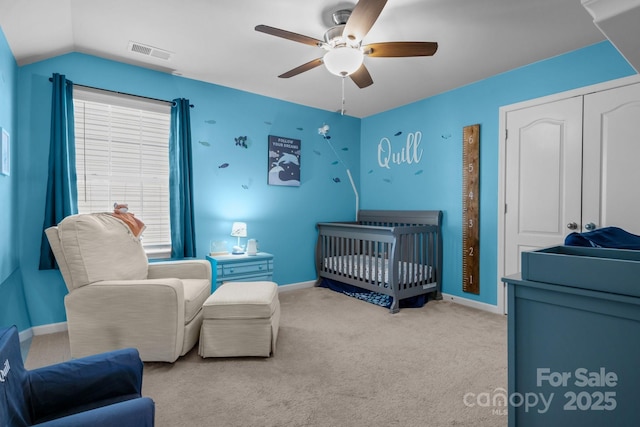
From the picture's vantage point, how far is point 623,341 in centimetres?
81

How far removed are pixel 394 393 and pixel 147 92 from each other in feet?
10.5

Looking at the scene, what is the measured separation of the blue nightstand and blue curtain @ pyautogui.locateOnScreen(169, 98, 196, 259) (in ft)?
0.93

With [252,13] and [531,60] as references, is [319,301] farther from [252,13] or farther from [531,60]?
[531,60]

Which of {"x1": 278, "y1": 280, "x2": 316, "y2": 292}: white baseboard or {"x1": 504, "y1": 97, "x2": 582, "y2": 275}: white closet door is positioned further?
{"x1": 278, "y1": 280, "x2": 316, "y2": 292}: white baseboard

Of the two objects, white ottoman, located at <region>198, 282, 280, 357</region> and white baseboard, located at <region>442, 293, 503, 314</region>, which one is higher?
white ottoman, located at <region>198, 282, 280, 357</region>

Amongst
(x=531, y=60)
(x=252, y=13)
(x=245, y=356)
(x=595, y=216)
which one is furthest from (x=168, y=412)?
(x=531, y=60)

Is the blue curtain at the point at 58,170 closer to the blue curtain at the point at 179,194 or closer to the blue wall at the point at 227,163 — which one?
the blue wall at the point at 227,163

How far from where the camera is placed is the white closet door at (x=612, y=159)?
2.37 meters

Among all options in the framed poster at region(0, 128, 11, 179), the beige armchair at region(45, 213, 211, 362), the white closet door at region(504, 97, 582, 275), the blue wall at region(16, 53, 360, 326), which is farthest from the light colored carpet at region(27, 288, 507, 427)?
the framed poster at region(0, 128, 11, 179)

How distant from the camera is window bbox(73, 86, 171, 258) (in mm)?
2811

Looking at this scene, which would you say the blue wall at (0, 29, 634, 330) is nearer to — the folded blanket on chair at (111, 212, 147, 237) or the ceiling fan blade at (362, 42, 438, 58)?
the folded blanket on chair at (111, 212, 147, 237)

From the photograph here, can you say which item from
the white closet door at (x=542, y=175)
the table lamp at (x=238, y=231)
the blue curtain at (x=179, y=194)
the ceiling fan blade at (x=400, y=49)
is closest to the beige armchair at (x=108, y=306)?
the blue curtain at (x=179, y=194)

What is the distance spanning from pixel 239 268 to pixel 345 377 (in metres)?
1.61

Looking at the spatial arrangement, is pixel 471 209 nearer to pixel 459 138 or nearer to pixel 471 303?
pixel 459 138
